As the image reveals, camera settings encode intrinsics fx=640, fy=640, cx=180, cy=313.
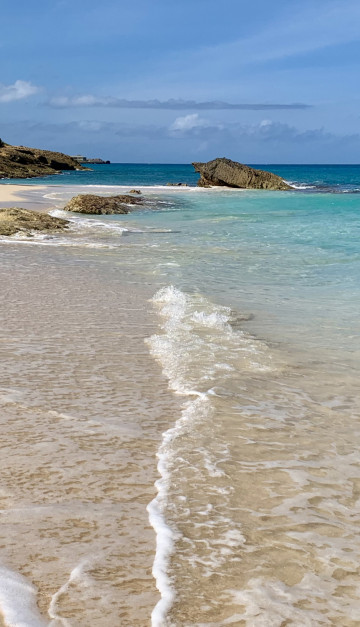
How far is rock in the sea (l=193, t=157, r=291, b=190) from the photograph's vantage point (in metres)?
56.7

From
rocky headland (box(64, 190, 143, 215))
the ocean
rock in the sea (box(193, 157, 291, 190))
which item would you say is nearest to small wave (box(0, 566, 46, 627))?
the ocean

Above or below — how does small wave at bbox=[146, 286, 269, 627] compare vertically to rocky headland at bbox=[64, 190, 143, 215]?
below

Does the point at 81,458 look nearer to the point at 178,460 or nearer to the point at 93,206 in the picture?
the point at 178,460

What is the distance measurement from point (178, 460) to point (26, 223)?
51.0 feet

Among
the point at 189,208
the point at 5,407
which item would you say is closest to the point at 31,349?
the point at 5,407

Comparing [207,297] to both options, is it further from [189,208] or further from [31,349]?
[189,208]

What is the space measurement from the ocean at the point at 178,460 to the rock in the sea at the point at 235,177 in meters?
48.8

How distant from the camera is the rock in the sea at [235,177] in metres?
56.7

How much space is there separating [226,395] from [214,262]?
29.9 feet

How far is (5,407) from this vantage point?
4.51m

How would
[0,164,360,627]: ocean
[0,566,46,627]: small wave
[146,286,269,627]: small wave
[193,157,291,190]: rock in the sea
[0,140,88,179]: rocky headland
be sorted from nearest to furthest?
[0,566,46,627]: small wave < [0,164,360,627]: ocean < [146,286,269,627]: small wave < [193,157,291,190]: rock in the sea < [0,140,88,179]: rocky headland

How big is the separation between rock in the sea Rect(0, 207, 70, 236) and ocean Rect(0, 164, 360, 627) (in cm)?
833

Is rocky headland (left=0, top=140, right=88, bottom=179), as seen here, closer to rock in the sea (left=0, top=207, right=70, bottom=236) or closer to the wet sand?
rock in the sea (left=0, top=207, right=70, bottom=236)

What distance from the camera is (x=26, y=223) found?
18.3m
